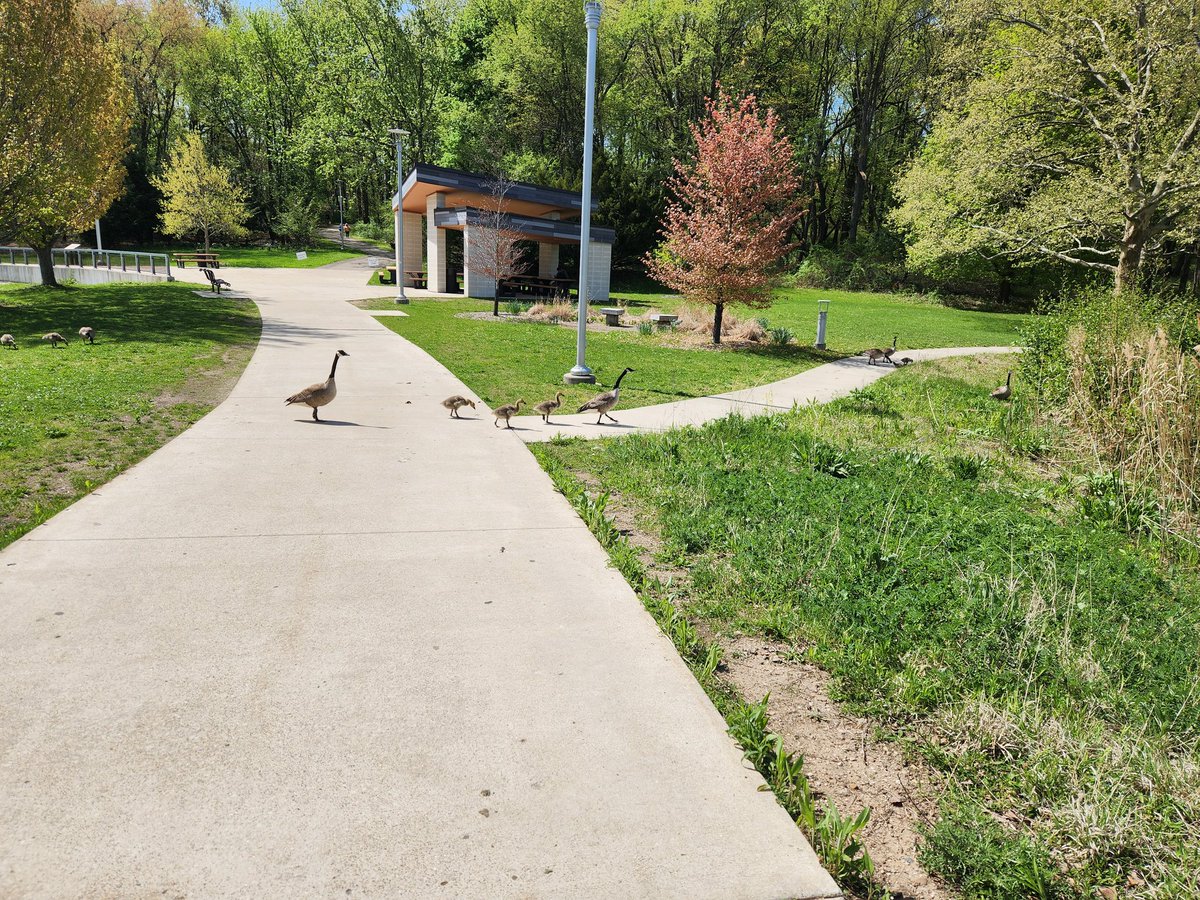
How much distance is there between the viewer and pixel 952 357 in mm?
19859

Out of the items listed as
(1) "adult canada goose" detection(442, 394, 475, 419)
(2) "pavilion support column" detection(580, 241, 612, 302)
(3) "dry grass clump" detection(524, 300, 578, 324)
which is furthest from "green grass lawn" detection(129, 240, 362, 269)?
(1) "adult canada goose" detection(442, 394, 475, 419)

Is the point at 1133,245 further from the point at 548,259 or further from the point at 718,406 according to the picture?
the point at 548,259

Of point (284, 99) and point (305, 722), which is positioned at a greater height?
point (284, 99)

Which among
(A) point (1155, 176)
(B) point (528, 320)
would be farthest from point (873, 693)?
(A) point (1155, 176)

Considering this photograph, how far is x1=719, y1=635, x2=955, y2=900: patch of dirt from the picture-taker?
2936 millimetres

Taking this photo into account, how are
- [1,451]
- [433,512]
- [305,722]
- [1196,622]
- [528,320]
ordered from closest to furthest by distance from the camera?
1. [305,722]
2. [1196,622]
3. [433,512]
4. [1,451]
5. [528,320]

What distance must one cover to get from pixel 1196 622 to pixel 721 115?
18643 millimetres

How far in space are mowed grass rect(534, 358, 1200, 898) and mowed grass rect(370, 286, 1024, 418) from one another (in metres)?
4.90

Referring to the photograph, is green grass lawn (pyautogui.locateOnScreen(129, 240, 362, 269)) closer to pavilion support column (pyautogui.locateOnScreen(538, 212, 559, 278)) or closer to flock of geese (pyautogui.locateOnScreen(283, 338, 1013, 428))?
pavilion support column (pyautogui.locateOnScreen(538, 212, 559, 278))

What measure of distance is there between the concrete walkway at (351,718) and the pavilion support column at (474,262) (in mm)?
24610

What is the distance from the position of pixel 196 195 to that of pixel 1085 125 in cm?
5157

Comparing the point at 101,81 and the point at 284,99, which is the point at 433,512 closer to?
the point at 101,81

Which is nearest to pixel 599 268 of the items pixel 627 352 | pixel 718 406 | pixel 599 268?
pixel 599 268

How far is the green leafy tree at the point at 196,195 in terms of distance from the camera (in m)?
49.2
